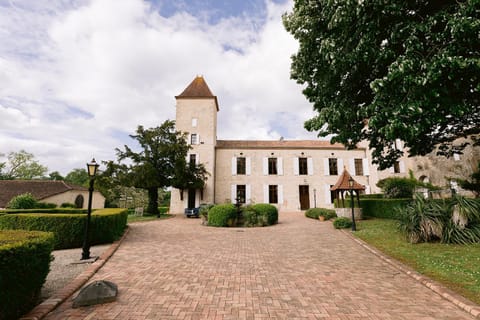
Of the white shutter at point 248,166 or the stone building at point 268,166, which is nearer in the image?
the stone building at point 268,166

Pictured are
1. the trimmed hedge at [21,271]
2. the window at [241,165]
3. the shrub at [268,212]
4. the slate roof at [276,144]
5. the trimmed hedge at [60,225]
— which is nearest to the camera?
the trimmed hedge at [21,271]

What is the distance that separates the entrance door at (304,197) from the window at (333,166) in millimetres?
3087

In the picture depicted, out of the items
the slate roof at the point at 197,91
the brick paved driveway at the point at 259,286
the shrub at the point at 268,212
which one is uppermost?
the slate roof at the point at 197,91

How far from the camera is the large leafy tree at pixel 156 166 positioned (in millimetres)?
15188

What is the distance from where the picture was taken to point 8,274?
2582 millimetres

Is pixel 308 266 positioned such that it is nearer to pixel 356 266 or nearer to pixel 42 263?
pixel 356 266

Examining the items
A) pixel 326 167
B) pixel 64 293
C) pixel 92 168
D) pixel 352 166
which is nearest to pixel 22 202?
pixel 92 168

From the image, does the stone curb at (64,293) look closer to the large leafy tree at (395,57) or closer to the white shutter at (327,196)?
the large leafy tree at (395,57)

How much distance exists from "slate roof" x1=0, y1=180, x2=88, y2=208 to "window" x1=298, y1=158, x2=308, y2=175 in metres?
23.7

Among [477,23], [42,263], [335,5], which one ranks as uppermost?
[335,5]

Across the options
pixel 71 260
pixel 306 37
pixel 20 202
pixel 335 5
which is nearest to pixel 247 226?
pixel 71 260

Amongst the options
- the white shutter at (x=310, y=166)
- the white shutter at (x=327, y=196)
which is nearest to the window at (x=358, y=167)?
the white shutter at (x=327, y=196)

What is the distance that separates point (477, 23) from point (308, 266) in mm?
5699

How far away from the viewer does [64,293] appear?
3.61m
